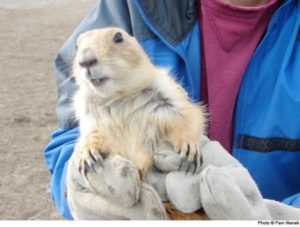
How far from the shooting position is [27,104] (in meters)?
6.22

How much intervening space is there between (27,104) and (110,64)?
449 centimetres

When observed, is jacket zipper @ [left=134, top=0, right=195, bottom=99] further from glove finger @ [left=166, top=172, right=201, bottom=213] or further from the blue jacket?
glove finger @ [left=166, top=172, right=201, bottom=213]

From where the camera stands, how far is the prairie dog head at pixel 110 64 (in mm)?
1775

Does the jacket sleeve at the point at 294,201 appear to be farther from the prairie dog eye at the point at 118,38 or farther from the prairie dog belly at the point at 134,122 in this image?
the prairie dog eye at the point at 118,38

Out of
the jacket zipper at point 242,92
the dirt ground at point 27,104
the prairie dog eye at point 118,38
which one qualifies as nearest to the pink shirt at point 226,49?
the jacket zipper at point 242,92

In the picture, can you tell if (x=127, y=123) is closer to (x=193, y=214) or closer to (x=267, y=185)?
(x=193, y=214)

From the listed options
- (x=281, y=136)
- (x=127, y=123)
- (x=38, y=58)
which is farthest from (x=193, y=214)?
(x=38, y=58)

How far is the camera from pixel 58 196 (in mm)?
2371

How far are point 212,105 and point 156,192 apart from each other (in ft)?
2.15

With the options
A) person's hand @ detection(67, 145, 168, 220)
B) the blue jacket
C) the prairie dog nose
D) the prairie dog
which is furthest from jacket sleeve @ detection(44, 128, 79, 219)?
the prairie dog nose

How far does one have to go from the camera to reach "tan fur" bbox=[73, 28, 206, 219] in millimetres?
1810

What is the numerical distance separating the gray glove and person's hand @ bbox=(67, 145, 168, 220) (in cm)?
6

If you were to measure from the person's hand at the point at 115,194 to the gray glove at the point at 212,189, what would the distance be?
57mm

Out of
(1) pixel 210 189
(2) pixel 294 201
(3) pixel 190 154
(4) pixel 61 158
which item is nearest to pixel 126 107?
(3) pixel 190 154
